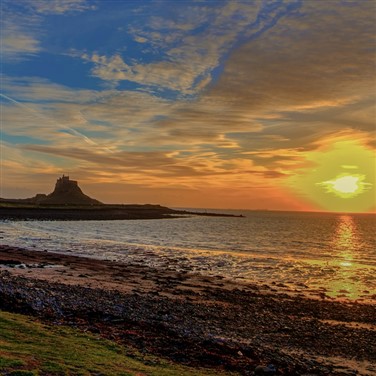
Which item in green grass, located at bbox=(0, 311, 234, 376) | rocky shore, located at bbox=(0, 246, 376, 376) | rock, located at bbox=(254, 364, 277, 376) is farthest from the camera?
rocky shore, located at bbox=(0, 246, 376, 376)

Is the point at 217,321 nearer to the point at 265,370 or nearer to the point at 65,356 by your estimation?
the point at 265,370

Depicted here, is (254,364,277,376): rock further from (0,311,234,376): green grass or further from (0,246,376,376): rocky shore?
(0,311,234,376): green grass

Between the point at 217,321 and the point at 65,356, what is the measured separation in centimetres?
1112

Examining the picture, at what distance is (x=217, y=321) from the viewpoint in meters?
22.1

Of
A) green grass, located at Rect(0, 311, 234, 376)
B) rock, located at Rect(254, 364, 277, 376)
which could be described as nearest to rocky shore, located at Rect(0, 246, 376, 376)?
rock, located at Rect(254, 364, 277, 376)

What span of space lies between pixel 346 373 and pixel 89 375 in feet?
33.5

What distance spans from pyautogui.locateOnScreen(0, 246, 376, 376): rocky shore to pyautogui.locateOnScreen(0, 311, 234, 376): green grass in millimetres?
1219

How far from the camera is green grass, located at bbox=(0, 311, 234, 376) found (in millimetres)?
11430

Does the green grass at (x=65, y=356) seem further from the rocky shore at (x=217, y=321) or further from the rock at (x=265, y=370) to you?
the rock at (x=265, y=370)

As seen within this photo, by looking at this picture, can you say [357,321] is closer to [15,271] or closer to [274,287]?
[274,287]

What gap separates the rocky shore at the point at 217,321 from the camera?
15.9m

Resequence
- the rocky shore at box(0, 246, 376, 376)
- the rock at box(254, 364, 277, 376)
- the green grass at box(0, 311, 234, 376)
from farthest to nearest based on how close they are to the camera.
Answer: the rocky shore at box(0, 246, 376, 376)
the rock at box(254, 364, 277, 376)
the green grass at box(0, 311, 234, 376)

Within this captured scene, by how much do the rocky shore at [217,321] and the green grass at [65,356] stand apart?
1.22 metres

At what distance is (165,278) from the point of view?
37.2 m
